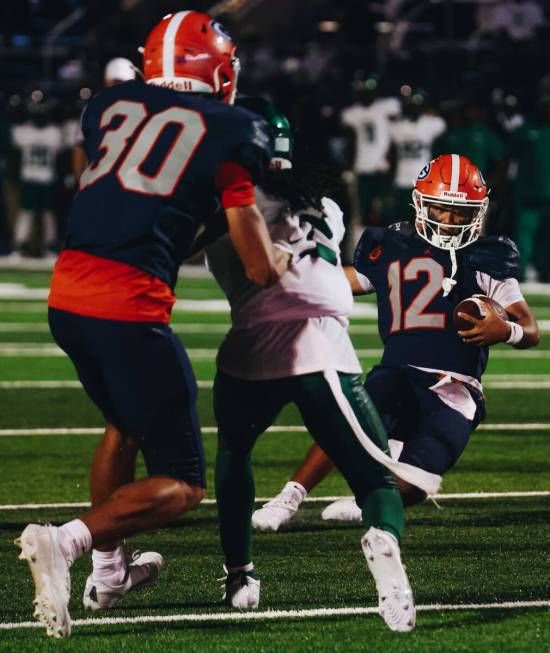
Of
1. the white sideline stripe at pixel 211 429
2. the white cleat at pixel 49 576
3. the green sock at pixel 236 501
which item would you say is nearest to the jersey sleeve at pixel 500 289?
the green sock at pixel 236 501

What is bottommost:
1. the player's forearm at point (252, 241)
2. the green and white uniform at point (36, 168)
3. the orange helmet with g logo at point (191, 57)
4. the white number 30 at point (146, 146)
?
the green and white uniform at point (36, 168)

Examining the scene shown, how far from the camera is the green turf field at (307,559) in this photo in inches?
187

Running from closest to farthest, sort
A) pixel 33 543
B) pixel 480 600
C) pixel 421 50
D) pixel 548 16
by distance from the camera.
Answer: pixel 33 543, pixel 480 600, pixel 421 50, pixel 548 16

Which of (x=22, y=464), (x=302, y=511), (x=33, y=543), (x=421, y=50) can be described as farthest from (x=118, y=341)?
(x=421, y=50)

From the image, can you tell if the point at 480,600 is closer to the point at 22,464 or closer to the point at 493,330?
the point at 493,330

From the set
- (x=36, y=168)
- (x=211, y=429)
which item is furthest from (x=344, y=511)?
(x=36, y=168)

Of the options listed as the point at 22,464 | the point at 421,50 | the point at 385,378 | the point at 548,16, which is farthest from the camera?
the point at 548,16

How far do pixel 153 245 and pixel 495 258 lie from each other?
6.10ft

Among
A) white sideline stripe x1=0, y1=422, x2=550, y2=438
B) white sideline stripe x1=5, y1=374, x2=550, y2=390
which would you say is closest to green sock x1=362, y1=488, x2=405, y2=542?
white sideline stripe x1=0, y1=422, x2=550, y2=438

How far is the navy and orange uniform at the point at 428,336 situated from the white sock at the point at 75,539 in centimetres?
162

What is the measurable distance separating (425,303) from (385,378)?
30cm

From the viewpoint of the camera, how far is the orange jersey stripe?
4.67 metres

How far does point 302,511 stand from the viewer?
269 inches

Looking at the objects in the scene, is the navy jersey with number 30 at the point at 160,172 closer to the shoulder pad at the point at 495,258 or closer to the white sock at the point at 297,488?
the shoulder pad at the point at 495,258
